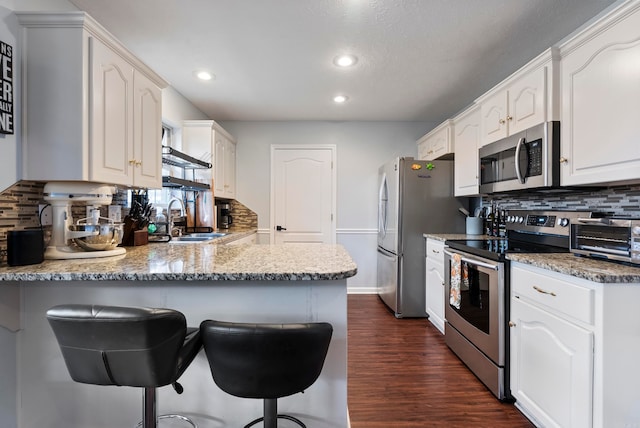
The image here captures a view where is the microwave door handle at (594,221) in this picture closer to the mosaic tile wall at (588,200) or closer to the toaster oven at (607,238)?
the toaster oven at (607,238)

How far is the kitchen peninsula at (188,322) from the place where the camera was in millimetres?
1299

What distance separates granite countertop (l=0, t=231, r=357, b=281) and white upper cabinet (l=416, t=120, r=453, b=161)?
2314 mm

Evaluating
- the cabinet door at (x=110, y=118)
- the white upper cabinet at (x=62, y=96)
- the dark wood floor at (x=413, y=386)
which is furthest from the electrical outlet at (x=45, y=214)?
the dark wood floor at (x=413, y=386)

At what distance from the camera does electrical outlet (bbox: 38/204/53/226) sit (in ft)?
5.30

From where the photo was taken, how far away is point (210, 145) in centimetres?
335

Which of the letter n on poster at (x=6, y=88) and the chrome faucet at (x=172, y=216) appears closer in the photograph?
the letter n on poster at (x=6, y=88)

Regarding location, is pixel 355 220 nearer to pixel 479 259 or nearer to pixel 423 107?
pixel 423 107

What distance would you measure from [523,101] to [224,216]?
11.1 feet

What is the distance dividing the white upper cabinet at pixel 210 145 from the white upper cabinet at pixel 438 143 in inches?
97.9

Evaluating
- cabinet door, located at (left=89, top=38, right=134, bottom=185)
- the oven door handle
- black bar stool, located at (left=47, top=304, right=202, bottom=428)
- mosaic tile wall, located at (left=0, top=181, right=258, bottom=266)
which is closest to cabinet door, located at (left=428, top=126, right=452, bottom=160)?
the oven door handle

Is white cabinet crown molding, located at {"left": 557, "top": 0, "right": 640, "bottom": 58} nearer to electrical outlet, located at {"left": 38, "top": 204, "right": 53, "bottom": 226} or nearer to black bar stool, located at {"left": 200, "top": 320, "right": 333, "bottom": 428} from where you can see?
black bar stool, located at {"left": 200, "top": 320, "right": 333, "bottom": 428}

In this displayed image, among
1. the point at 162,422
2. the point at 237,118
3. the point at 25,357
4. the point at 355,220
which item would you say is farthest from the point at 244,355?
the point at 237,118

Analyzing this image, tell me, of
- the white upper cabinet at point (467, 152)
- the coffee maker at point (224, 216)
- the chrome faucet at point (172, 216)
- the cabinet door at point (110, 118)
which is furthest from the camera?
the coffee maker at point (224, 216)

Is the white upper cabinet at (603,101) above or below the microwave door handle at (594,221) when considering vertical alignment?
above
